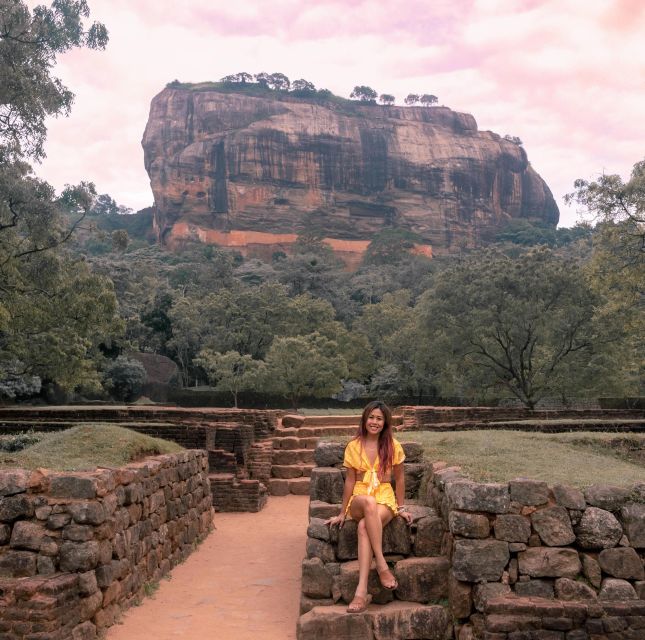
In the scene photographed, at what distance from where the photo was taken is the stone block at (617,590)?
5.08 m

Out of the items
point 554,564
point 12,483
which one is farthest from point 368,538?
point 12,483

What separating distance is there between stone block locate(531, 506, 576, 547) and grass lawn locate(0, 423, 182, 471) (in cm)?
377

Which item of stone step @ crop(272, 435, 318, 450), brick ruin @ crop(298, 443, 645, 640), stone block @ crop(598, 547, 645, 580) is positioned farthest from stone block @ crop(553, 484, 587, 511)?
stone step @ crop(272, 435, 318, 450)

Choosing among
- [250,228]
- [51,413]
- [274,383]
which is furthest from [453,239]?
[51,413]

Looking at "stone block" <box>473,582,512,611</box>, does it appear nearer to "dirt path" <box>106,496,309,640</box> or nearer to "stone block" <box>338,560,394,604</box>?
"stone block" <box>338,560,394,604</box>

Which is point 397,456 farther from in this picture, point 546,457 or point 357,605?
point 546,457

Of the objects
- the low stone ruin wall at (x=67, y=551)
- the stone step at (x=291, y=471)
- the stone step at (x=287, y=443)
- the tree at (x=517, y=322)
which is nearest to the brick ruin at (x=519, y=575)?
the low stone ruin wall at (x=67, y=551)

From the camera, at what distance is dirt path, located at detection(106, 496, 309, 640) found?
20.4 feet

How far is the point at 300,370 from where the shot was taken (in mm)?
30344

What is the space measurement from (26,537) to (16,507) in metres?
0.25

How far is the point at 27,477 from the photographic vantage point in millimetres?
5797

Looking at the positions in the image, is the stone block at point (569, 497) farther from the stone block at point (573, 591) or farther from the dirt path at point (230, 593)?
the dirt path at point (230, 593)

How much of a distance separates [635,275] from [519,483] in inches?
659

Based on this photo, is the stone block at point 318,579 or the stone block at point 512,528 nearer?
the stone block at point 512,528
